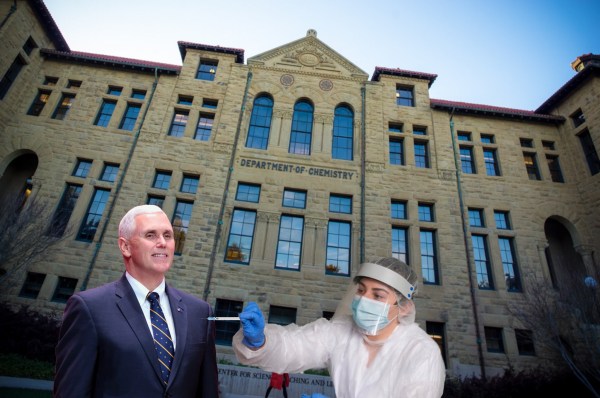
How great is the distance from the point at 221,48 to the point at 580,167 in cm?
1839

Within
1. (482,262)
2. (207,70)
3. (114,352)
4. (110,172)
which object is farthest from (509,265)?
(110,172)

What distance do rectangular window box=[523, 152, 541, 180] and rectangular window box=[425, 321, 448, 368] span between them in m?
8.83

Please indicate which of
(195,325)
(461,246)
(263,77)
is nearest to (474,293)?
(461,246)

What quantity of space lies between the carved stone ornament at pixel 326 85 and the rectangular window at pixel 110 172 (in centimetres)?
1039

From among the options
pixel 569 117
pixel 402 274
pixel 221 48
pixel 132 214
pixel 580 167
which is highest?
pixel 221 48

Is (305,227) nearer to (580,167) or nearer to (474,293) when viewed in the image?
(474,293)

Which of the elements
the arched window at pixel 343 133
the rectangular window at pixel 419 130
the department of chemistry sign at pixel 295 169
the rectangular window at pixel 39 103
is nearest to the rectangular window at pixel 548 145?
the rectangular window at pixel 419 130

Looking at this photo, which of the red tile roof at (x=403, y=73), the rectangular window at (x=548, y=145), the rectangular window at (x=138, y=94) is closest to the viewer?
the rectangular window at (x=138, y=94)

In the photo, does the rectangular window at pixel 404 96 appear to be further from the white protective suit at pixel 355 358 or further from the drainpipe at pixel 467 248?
the white protective suit at pixel 355 358

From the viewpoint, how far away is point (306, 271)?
449 inches

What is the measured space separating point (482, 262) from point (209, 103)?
1464 centimetres

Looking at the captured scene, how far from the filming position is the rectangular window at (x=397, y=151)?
46.1ft

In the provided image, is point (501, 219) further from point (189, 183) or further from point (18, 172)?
point (18, 172)

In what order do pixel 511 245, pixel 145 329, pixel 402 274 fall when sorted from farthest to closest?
1. pixel 511 245
2. pixel 402 274
3. pixel 145 329
